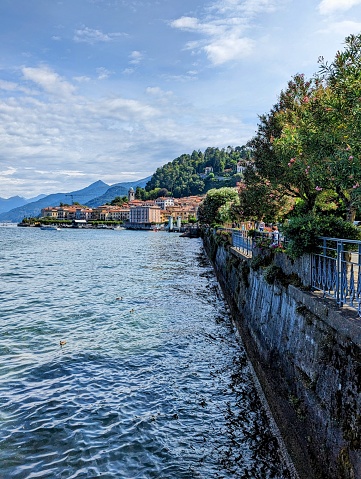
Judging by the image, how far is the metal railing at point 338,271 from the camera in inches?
239

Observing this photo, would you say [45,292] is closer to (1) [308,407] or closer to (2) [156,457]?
(2) [156,457]

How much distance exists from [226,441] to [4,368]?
6610 mm

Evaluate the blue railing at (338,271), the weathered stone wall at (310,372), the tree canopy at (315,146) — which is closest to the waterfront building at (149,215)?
the tree canopy at (315,146)

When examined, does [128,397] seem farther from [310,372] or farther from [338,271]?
[338,271]

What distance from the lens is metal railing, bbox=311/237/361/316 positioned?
607 centimetres

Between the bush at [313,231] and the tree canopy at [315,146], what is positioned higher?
the tree canopy at [315,146]

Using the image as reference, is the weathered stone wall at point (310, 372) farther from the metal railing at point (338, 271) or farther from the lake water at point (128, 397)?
the lake water at point (128, 397)

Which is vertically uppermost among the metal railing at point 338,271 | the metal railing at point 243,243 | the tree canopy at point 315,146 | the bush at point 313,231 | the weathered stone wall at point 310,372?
the tree canopy at point 315,146

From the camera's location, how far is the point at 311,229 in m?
7.31

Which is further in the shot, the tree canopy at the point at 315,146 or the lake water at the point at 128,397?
the tree canopy at the point at 315,146

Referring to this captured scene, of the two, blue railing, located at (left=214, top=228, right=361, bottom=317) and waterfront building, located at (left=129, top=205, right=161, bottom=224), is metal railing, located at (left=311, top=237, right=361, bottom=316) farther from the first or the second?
waterfront building, located at (left=129, top=205, right=161, bottom=224)

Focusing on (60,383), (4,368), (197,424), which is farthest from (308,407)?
(4,368)

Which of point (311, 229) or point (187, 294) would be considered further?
point (187, 294)

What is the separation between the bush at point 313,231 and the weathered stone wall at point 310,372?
0.60 m
